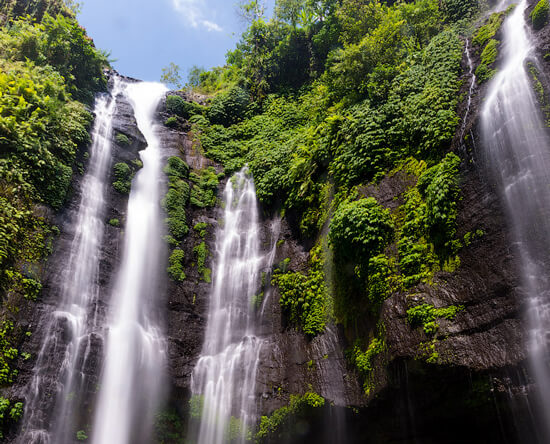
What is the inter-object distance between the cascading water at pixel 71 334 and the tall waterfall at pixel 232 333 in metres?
3.41

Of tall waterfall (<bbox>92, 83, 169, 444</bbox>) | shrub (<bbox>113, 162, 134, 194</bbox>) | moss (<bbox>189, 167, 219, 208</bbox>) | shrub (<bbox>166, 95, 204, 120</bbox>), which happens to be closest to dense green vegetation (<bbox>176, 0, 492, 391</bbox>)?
moss (<bbox>189, 167, 219, 208</bbox>)

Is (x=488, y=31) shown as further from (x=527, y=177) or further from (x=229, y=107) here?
(x=229, y=107)

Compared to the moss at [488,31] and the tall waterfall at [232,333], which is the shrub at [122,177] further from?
the moss at [488,31]

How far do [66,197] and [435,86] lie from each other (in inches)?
520

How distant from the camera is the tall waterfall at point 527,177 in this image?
5.71 metres

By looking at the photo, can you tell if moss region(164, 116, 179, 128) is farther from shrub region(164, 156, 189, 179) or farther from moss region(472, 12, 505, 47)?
moss region(472, 12, 505, 47)

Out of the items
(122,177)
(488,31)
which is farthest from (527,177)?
(122,177)

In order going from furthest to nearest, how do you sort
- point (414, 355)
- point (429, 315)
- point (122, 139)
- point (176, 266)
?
point (122, 139), point (176, 266), point (429, 315), point (414, 355)

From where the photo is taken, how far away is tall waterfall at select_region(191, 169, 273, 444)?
32.2ft

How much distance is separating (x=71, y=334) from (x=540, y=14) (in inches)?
652

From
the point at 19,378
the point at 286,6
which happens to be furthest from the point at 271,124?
the point at 19,378

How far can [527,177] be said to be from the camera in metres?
6.75

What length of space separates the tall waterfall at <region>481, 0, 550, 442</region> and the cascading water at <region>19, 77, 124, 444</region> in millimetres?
10689

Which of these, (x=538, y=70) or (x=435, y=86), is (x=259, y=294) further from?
(x=538, y=70)
